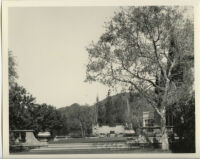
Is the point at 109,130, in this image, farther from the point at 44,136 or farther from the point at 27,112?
→ the point at 27,112

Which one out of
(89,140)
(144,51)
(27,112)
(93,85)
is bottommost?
(89,140)

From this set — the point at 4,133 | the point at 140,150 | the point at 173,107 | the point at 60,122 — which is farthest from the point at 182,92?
the point at 4,133

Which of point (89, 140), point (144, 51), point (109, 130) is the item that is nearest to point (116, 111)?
point (109, 130)

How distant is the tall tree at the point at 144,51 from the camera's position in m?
4.82

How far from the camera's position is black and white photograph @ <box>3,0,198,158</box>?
481cm

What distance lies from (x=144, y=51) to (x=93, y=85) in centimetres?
36

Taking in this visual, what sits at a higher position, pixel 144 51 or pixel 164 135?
pixel 144 51

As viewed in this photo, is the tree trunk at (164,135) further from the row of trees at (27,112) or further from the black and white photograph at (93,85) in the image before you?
the row of trees at (27,112)

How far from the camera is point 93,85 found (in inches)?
190

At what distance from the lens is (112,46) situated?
15.9ft

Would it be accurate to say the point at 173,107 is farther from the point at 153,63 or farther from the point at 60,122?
the point at 60,122

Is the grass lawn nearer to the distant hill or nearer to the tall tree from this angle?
the distant hill

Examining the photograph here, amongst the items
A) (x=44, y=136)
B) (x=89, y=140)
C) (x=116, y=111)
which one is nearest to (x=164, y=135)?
(x=116, y=111)

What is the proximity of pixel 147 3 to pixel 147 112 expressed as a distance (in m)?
0.64
